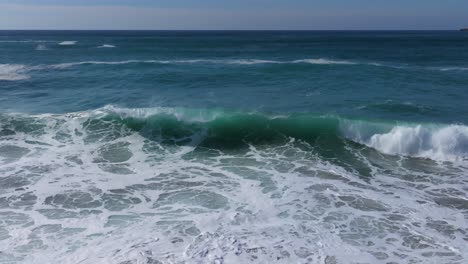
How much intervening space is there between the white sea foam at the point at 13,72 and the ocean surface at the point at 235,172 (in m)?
3.63

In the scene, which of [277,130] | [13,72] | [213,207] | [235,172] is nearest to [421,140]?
[277,130]

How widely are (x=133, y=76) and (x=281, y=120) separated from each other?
14507mm

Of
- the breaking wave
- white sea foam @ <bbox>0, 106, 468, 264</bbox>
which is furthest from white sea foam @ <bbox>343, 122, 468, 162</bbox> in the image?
white sea foam @ <bbox>0, 106, 468, 264</bbox>

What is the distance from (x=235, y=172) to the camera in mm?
12617

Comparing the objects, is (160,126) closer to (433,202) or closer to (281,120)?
(281,120)

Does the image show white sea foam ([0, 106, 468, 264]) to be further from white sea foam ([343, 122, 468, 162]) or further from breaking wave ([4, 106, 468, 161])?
white sea foam ([343, 122, 468, 162])

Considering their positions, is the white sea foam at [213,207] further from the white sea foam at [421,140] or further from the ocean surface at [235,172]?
the white sea foam at [421,140]

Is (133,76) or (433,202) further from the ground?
(133,76)

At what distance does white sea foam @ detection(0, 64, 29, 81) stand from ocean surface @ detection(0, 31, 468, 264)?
3627mm

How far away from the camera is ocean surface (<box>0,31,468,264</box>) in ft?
27.4

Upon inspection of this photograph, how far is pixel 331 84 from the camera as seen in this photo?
948 inches

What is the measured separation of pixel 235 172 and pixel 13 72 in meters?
25.6

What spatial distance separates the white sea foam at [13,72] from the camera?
2741cm

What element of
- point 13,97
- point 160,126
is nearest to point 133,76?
point 13,97
